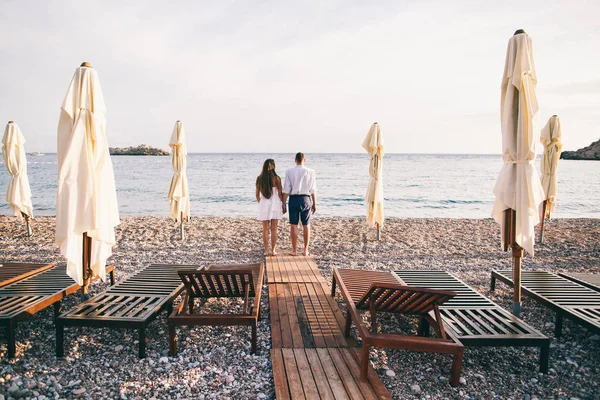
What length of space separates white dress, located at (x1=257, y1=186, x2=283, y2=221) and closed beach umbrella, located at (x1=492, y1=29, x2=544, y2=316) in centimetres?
391

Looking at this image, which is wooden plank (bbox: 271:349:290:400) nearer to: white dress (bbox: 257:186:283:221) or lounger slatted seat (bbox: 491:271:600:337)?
lounger slatted seat (bbox: 491:271:600:337)

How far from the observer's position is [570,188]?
25.3m

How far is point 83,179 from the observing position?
358 cm

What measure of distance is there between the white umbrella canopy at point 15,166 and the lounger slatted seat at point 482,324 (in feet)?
29.2

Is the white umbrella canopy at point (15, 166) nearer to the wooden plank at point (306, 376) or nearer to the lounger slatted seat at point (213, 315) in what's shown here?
the lounger slatted seat at point (213, 315)

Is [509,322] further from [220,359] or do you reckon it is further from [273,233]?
[273,233]

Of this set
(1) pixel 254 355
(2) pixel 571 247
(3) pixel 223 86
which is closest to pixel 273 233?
(1) pixel 254 355

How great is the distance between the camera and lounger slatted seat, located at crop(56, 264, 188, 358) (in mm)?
3365

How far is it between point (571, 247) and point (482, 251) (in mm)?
2242

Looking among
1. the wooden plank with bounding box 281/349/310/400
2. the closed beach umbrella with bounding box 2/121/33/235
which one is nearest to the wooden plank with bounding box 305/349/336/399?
the wooden plank with bounding box 281/349/310/400

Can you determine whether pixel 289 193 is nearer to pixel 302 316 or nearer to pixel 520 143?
pixel 302 316

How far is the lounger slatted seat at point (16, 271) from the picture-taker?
436 cm

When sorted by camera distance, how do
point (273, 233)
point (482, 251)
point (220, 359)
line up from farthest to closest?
point (482, 251), point (273, 233), point (220, 359)

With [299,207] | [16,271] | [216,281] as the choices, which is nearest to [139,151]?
[299,207]
